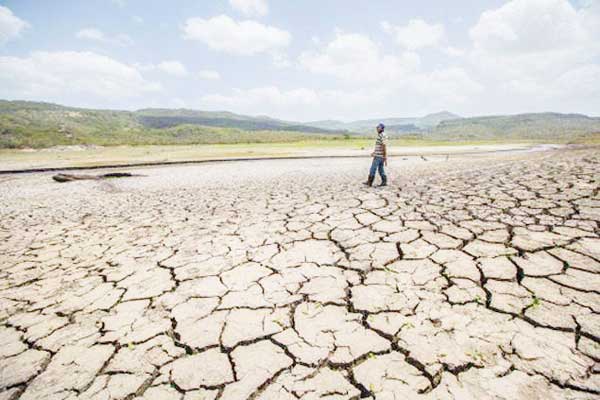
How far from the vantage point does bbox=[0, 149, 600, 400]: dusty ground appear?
1.62 metres

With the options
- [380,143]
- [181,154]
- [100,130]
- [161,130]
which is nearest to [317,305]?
[380,143]

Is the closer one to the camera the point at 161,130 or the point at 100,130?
the point at 100,130

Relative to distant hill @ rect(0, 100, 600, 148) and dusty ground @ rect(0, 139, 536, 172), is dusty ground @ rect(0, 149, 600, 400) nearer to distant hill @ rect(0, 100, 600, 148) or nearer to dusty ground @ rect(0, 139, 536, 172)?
dusty ground @ rect(0, 139, 536, 172)

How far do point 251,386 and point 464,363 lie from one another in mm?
1231

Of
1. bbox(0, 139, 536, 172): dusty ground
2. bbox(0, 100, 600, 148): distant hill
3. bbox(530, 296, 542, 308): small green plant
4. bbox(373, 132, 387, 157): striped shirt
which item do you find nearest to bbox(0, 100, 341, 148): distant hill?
bbox(0, 100, 600, 148): distant hill

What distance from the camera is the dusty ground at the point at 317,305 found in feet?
5.32

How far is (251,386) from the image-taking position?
1.61 metres

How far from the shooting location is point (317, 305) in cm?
227

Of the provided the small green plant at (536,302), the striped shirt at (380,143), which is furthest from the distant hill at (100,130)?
the small green plant at (536,302)

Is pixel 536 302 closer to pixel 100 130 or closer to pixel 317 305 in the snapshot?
pixel 317 305

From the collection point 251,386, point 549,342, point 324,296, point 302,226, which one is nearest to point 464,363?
point 549,342

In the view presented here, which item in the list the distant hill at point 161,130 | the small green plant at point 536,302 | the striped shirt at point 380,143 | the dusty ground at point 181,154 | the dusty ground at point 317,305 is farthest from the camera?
the distant hill at point 161,130

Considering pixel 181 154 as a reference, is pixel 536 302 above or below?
below

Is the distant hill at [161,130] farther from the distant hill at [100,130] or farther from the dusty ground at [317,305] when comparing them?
the dusty ground at [317,305]
